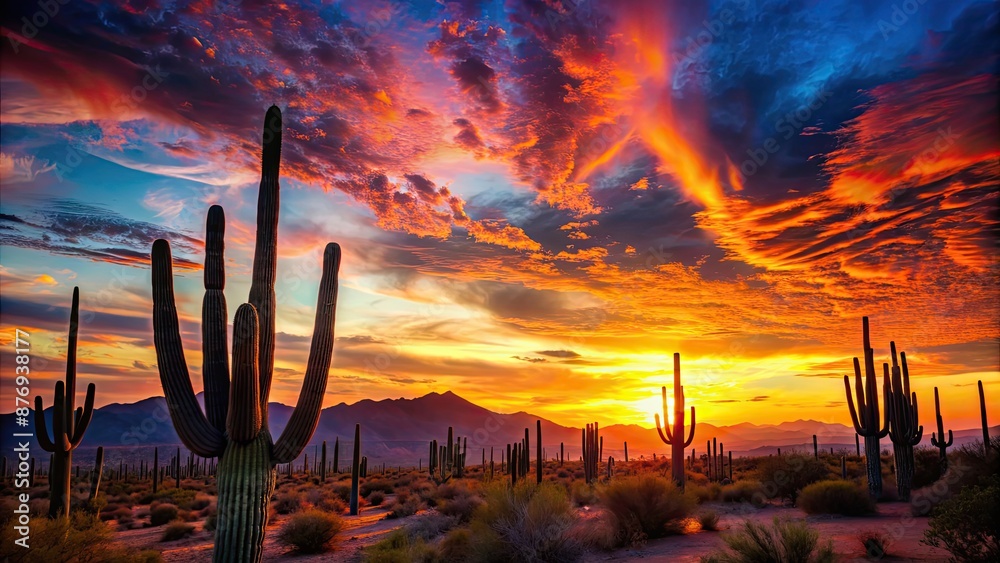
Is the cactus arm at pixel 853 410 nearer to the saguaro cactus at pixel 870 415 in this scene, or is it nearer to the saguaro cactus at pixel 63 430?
the saguaro cactus at pixel 870 415

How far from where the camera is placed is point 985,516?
10125 mm

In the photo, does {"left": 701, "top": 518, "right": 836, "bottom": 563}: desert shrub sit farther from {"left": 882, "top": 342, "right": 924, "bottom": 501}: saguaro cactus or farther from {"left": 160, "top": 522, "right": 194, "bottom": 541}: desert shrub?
{"left": 160, "top": 522, "right": 194, "bottom": 541}: desert shrub

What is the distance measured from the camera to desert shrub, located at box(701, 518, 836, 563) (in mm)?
11070

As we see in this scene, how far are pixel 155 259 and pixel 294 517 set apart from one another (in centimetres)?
1086

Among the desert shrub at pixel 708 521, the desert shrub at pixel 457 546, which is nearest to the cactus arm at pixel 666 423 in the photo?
the desert shrub at pixel 708 521

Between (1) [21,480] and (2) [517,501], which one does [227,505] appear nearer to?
(1) [21,480]

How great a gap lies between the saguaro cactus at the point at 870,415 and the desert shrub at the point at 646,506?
33.9ft

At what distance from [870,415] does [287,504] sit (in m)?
26.3

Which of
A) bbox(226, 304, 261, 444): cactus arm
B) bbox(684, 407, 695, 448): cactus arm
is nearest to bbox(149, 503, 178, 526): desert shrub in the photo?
bbox(226, 304, 261, 444): cactus arm

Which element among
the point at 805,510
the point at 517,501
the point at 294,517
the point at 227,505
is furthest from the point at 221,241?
the point at 805,510

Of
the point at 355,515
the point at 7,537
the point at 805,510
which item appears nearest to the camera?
the point at 7,537

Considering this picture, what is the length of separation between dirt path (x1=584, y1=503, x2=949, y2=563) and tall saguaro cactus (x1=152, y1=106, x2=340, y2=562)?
7.98m

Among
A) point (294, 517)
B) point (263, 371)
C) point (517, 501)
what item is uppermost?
point (263, 371)

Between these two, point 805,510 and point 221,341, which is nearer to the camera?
point 221,341
